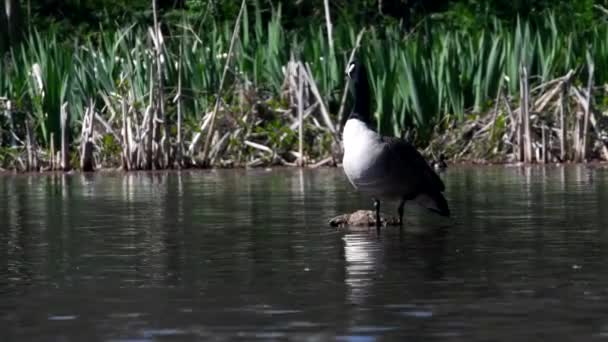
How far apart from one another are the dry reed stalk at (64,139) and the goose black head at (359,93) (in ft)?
30.1

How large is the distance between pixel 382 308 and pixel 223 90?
1669 cm

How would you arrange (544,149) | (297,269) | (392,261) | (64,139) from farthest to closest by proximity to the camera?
(64,139)
(544,149)
(392,261)
(297,269)

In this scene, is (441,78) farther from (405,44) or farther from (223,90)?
(223,90)

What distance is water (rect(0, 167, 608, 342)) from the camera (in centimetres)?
792

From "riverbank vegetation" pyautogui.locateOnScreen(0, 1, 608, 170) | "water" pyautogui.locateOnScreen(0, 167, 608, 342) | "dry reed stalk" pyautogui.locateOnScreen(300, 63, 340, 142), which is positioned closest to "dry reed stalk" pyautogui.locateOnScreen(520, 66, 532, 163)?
"riverbank vegetation" pyautogui.locateOnScreen(0, 1, 608, 170)

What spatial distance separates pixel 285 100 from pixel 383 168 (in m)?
11.4

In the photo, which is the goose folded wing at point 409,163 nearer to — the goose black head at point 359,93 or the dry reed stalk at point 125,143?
the goose black head at point 359,93

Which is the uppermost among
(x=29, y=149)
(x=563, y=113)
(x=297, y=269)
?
(x=563, y=113)

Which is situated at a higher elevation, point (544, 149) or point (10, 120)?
point (10, 120)

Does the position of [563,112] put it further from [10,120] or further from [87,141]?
[10,120]

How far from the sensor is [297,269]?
10.2 metres

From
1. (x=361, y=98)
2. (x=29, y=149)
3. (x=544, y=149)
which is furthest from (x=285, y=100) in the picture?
(x=361, y=98)

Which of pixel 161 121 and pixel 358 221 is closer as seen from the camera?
pixel 358 221

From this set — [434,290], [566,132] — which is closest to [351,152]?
[434,290]
